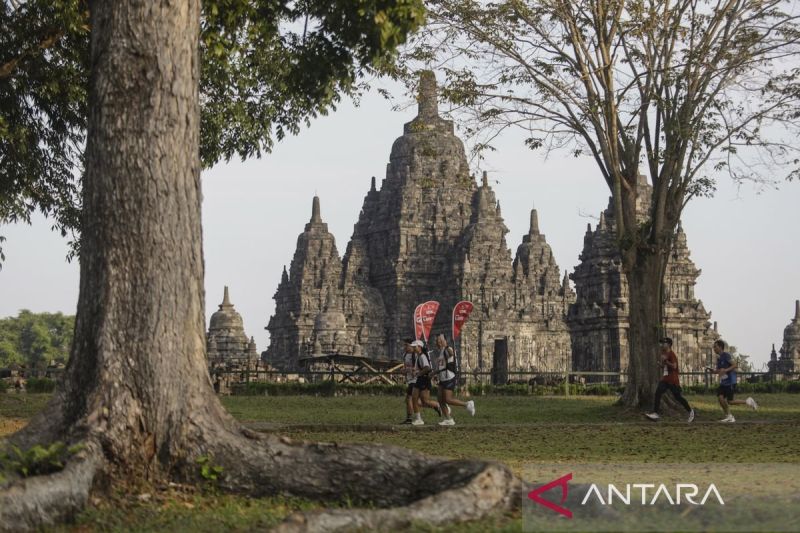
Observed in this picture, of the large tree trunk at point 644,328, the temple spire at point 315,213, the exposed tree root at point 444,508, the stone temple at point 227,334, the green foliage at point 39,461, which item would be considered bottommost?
the exposed tree root at point 444,508

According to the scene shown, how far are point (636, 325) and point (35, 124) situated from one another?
1240 cm

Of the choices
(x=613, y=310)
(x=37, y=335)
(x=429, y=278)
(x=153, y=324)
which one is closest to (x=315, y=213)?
(x=429, y=278)

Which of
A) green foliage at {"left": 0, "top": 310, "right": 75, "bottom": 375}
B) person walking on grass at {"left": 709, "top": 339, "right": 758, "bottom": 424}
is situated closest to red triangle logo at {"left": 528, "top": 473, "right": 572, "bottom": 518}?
person walking on grass at {"left": 709, "top": 339, "right": 758, "bottom": 424}

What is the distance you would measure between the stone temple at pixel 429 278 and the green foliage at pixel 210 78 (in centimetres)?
4200

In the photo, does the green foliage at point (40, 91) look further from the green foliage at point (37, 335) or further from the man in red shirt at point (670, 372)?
the green foliage at point (37, 335)

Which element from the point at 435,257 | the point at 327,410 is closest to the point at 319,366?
the point at 435,257

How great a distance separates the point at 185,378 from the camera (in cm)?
960

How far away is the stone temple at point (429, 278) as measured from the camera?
6744 cm

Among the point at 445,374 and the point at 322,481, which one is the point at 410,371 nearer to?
the point at 445,374

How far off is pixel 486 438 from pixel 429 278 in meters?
57.7

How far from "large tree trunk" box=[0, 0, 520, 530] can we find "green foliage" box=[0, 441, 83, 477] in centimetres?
14

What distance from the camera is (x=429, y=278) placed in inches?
2936

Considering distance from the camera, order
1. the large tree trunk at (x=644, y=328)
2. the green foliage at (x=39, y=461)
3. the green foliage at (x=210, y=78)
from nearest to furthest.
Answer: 1. the green foliage at (x=39, y=461)
2. the green foliage at (x=210, y=78)
3. the large tree trunk at (x=644, y=328)

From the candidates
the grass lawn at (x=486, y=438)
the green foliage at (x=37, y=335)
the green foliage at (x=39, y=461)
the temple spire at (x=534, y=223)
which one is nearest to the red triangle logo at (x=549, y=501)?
the grass lawn at (x=486, y=438)
